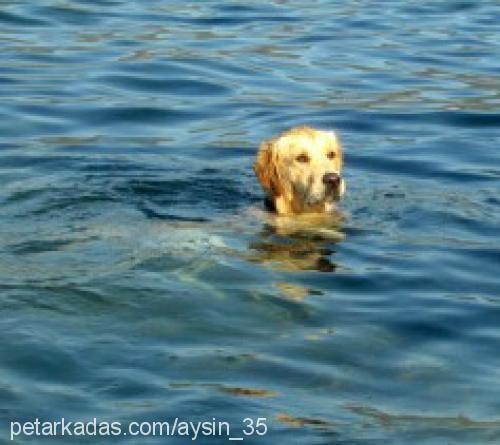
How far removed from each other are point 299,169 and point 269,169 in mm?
241

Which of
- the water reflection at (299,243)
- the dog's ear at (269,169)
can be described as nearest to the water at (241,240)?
the water reflection at (299,243)

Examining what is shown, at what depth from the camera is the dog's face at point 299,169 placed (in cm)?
1025

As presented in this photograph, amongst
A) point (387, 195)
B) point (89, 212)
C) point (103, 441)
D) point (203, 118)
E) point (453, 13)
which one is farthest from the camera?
point (453, 13)

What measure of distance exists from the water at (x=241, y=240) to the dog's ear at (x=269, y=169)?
0.84 feet

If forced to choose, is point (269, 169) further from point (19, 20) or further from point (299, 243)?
point (19, 20)

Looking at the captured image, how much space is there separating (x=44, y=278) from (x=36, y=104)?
5845 mm

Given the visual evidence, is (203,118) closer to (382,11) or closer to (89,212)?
(89,212)

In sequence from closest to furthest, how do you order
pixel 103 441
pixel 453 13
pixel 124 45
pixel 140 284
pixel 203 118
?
pixel 103 441 < pixel 140 284 < pixel 203 118 < pixel 124 45 < pixel 453 13

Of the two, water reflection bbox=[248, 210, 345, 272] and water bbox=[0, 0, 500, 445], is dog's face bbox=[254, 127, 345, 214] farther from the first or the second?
water bbox=[0, 0, 500, 445]

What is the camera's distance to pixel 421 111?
1417cm


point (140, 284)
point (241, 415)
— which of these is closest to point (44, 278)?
point (140, 284)

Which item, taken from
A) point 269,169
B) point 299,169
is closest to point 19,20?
point 269,169

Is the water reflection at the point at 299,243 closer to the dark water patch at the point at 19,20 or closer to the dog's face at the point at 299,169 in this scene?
the dog's face at the point at 299,169

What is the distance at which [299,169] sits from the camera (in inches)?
404
